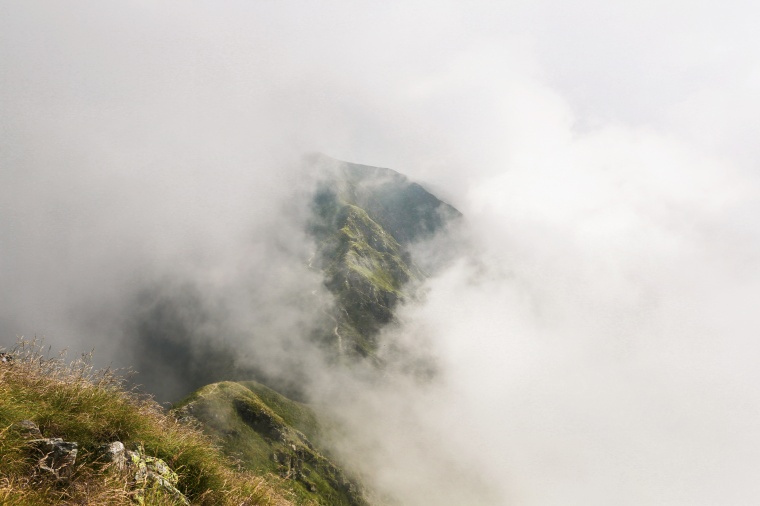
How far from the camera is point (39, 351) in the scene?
39.5 ft

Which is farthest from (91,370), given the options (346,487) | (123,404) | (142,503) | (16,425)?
(346,487)

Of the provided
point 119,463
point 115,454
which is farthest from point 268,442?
point 119,463

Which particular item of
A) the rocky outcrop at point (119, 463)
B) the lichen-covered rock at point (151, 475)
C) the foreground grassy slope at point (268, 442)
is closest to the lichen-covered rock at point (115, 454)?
the rocky outcrop at point (119, 463)

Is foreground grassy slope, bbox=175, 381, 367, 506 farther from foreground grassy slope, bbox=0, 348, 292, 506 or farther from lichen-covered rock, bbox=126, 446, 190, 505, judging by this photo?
lichen-covered rock, bbox=126, 446, 190, 505

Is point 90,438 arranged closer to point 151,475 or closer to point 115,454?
point 115,454

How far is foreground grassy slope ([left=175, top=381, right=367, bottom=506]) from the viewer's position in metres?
152

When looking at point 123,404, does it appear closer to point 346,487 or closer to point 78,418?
point 78,418

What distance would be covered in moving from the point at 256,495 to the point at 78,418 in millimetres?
4398

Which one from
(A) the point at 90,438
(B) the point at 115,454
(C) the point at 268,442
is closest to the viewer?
(B) the point at 115,454

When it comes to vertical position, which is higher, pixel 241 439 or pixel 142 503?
pixel 142 503

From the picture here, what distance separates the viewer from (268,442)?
16862 cm

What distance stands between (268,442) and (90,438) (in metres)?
181

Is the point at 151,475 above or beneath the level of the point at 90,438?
above

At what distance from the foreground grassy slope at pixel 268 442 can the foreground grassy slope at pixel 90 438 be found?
151 meters
